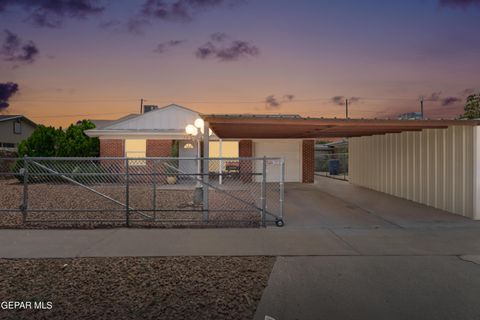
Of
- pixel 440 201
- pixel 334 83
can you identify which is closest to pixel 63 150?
pixel 334 83

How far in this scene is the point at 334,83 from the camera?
65.3ft

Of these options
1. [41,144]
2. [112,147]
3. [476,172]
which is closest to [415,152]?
[476,172]

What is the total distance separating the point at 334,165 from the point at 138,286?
24.1 m

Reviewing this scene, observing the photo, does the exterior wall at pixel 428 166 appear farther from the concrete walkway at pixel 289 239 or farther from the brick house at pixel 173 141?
the brick house at pixel 173 141

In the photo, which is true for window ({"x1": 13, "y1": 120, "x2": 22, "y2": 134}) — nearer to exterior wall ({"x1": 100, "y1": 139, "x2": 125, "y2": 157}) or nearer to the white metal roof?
the white metal roof

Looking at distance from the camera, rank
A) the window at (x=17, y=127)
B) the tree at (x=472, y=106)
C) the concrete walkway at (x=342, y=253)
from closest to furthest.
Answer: the concrete walkway at (x=342, y=253) → the tree at (x=472, y=106) → the window at (x=17, y=127)

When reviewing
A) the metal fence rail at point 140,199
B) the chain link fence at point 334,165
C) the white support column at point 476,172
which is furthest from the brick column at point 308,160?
the white support column at point 476,172

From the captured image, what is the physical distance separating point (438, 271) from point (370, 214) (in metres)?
4.74

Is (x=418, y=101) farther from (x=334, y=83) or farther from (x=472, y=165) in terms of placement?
(x=472, y=165)

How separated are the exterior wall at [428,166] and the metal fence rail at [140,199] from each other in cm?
472

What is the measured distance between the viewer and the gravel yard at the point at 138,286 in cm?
385

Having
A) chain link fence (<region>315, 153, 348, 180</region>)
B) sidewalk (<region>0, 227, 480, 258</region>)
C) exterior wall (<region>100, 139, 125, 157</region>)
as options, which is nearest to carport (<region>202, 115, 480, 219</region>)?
sidewalk (<region>0, 227, 480, 258</region>)

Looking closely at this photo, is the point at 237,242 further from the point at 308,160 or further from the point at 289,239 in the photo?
the point at 308,160

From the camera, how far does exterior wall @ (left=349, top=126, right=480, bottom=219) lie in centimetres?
930
